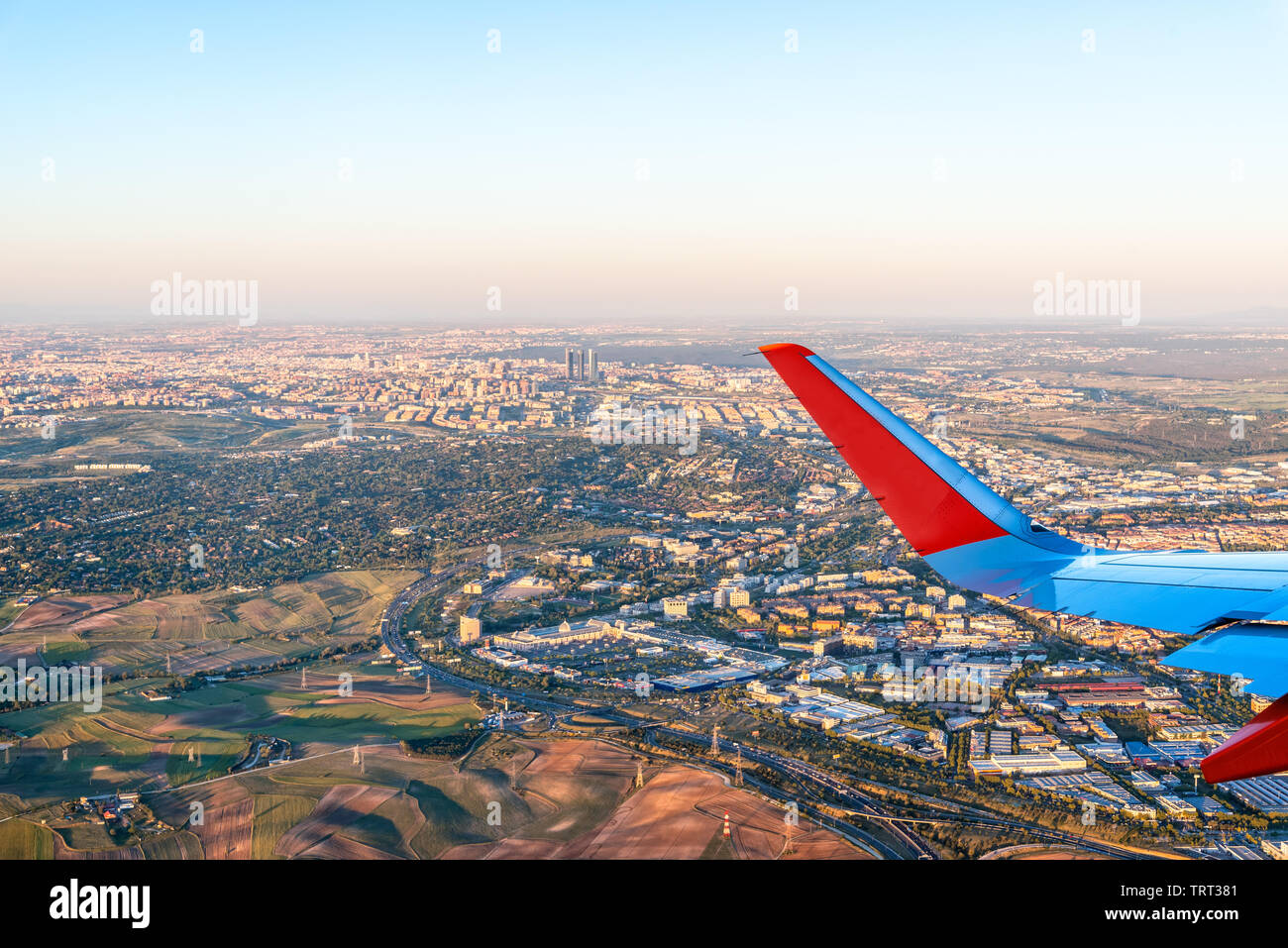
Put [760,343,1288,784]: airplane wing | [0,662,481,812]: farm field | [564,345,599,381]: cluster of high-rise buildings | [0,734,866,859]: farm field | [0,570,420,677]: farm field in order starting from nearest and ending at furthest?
[760,343,1288,784]: airplane wing, [0,734,866,859]: farm field, [0,662,481,812]: farm field, [0,570,420,677]: farm field, [564,345,599,381]: cluster of high-rise buildings

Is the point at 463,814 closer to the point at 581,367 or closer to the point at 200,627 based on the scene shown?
the point at 200,627

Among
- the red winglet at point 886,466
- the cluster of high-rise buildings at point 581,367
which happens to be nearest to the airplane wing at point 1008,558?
the red winglet at point 886,466

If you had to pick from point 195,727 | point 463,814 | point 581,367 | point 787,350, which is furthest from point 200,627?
point 581,367

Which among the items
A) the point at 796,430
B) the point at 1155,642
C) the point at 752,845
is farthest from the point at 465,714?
the point at 796,430

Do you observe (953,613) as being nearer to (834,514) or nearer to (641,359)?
(834,514)

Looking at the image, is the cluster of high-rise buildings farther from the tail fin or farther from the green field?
the tail fin

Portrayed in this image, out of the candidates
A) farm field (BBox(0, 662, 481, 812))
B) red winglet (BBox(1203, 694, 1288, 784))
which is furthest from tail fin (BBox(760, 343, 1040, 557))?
farm field (BBox(0, 662, 481, 812))

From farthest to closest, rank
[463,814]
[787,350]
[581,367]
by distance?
1. [581,367]
2. [463,814]
3. [787,350]
